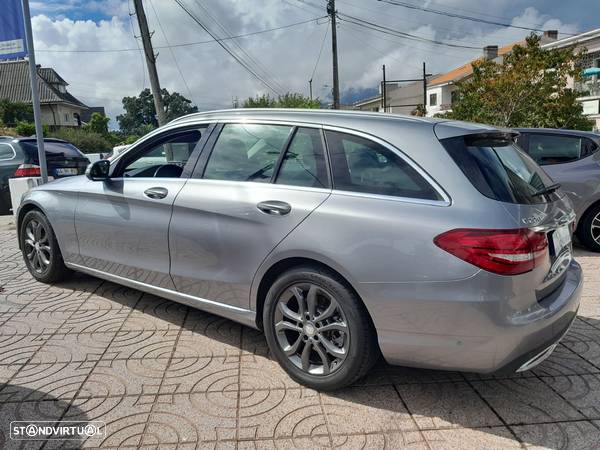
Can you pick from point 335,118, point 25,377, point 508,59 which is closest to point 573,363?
point 335,118

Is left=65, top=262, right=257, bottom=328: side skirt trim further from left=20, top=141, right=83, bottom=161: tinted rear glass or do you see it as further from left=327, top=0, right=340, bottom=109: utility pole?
left=327, top=0, right=340, bottom=109: utility pole

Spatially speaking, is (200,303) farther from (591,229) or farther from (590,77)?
(590,77)

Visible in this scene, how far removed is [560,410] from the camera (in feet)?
8.96

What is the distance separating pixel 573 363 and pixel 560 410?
0.69 m

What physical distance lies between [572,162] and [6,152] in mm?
10152

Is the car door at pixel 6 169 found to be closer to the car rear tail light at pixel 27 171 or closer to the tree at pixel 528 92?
the car rear tail light at pixel 27 171

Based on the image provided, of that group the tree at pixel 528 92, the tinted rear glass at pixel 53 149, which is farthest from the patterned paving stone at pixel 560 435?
the tree at pixel 528 92

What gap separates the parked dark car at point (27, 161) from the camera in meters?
9.52

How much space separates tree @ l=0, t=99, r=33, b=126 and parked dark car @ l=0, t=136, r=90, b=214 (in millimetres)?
36950

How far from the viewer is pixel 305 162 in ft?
10.0

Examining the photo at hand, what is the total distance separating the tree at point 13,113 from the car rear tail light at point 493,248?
154ft

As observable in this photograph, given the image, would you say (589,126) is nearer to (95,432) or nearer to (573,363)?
(573,363)

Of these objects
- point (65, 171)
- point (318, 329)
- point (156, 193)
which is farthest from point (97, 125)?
point (318, 329)

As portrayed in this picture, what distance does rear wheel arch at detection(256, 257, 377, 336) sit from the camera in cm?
271
